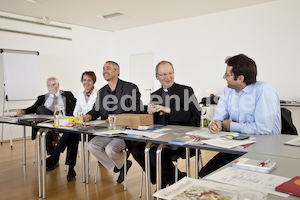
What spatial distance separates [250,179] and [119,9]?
5.17 meters

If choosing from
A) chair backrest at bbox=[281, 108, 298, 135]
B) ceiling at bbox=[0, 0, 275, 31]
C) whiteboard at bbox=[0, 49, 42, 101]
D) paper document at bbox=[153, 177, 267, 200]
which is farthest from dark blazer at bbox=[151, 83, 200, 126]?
whiteboard at bbox=[0, 49, 42, 101]

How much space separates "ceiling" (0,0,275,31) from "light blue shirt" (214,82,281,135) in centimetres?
345

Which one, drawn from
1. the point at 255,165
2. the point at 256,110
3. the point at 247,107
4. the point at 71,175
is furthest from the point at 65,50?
the point at 255,165

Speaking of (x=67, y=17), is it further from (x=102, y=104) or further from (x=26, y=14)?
(x=102, y=104)

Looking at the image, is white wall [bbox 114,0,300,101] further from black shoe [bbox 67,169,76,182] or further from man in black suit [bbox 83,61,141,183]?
black shoe [bbox 67,169,76,182]

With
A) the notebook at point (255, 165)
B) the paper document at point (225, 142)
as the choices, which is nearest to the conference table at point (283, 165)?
the notebook at point (255, 165)

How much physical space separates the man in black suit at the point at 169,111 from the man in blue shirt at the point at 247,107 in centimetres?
45

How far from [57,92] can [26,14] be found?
267cm

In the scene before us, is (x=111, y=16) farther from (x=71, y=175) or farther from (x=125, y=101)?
(x=71, y=175)

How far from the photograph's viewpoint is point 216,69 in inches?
239

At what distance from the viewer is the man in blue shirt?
81.5 inches

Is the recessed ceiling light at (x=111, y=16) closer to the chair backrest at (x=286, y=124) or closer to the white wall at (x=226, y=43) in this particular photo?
the white wall at (x=226, y=43)

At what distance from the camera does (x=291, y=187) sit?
0.98 metres

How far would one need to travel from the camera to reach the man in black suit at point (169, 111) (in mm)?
2584
